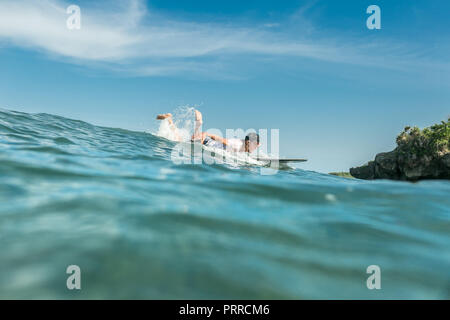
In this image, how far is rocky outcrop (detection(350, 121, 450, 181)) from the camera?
24344mm

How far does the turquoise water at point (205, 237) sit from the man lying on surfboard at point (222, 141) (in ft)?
27.1

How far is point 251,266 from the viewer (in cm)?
273

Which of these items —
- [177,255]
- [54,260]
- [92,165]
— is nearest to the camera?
[54,260]

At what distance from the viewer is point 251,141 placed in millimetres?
14750

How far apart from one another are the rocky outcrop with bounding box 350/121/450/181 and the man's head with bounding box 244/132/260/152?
19.1 m

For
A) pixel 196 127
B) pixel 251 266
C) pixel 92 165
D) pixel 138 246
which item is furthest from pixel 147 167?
pixel 196 127

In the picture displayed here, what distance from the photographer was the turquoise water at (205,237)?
2449 mm
